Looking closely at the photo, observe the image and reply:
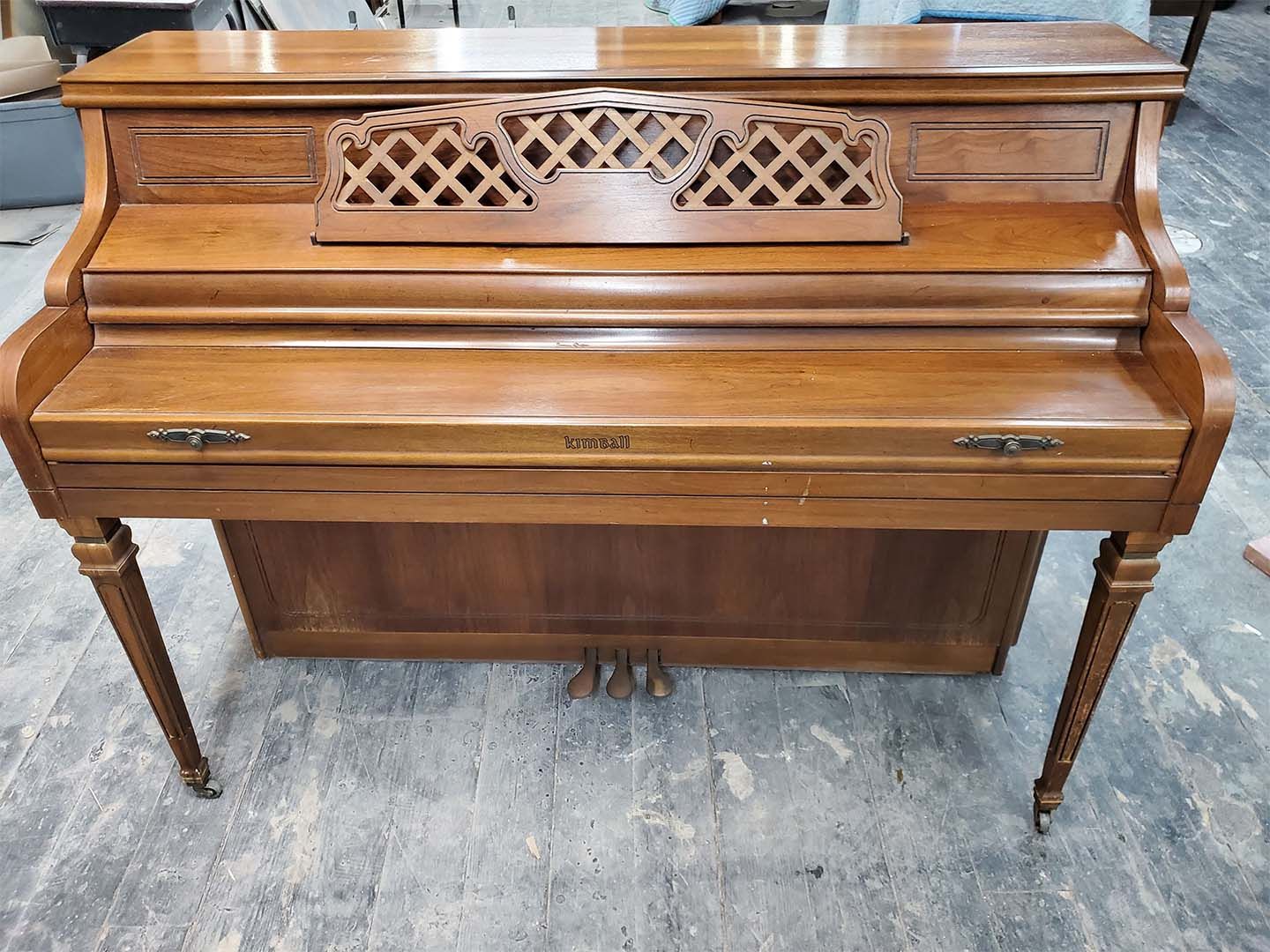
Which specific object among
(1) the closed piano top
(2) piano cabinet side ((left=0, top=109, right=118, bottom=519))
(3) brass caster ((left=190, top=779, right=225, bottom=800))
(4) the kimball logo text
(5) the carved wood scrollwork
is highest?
(1) the closed piano top

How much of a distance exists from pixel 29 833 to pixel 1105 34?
8.32 feet

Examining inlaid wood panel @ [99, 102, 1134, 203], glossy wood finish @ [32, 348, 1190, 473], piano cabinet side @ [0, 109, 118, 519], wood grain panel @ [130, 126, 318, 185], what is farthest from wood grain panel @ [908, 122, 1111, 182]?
piano cabinet side @ [0, 109, 118, 519]

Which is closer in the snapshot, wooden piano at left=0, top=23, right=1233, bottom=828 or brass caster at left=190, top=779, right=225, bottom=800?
wooden piano at left=0, top=23, right=1233, bottom=828

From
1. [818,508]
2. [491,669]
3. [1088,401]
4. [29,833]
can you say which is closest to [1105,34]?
[1088,401]

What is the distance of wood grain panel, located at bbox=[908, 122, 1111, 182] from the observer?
5.42 ft

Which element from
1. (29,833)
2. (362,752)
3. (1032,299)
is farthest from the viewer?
(362,752)

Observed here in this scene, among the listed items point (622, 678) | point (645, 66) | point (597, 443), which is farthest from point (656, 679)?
point (645, 66)

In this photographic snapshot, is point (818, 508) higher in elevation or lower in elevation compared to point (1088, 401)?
lower

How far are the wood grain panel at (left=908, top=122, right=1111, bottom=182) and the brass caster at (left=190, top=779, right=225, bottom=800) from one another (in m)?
1.76

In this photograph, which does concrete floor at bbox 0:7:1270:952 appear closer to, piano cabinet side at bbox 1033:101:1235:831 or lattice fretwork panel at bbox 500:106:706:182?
piano cabinet side at bbox 1033:101:1235:831

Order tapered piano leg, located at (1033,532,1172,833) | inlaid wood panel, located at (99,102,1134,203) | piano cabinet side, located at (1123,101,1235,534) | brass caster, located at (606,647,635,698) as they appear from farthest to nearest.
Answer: brass caster, located at (606,647,635,698) < inlaid wood panel, located at (99,102,1134,203) < tapered piano leg, located at (1033,532,1172,833) < piano cabinet side, located at (1123,101,1235,534)

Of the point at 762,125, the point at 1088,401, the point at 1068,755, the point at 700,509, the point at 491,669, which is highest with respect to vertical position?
the point at 762,125

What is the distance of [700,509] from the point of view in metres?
1.50

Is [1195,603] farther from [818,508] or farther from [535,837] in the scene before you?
[535,837]
